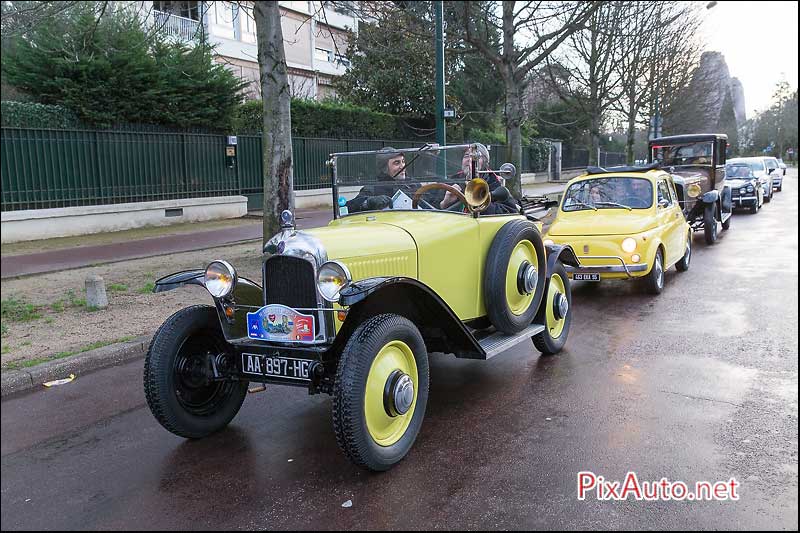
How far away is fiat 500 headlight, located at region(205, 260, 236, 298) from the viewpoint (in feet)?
13.6

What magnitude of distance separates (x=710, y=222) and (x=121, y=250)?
444 inches

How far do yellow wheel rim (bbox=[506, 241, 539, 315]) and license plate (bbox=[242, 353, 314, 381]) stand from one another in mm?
1989

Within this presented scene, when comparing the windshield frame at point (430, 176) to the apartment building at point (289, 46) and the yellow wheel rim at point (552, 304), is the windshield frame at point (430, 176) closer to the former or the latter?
the yellow wheel rim at point (552, 304)

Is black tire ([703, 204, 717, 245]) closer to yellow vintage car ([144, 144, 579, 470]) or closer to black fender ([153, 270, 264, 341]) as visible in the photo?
yellow vintage car ([144, 144, 579, 470])

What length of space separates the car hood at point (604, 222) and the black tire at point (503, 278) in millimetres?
3549

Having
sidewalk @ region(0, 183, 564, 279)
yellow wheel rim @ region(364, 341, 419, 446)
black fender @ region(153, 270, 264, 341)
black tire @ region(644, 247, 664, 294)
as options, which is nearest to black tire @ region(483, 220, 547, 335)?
yellow wheel rim @ region(364, 341, 419, 446)

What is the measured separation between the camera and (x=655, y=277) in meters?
8.71

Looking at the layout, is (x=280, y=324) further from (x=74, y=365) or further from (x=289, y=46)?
(x=289, y=46)

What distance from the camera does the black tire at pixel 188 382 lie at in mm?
4000

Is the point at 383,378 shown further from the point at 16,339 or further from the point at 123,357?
the point at 16,339

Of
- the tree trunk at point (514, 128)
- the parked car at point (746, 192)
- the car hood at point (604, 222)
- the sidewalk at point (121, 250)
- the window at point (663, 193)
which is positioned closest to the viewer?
the car hood at point (604, 222)

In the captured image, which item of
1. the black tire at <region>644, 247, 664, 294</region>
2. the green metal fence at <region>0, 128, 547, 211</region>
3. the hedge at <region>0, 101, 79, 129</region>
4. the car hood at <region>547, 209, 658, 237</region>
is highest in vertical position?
the hedge at <region>0, 101, 79, 129</region>

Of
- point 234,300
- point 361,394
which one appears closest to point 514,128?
point 234,300

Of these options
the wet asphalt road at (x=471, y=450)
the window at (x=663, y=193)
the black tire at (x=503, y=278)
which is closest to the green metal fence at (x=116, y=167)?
the window at (x=663, y=193)
